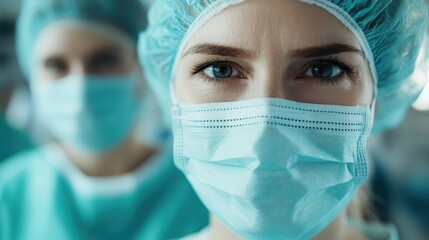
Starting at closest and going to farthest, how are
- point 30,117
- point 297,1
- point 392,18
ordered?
point 297,1, point 392,18, point 30,117

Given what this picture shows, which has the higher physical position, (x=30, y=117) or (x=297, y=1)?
(x=297, y=1)

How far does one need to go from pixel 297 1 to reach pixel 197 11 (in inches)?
9.9

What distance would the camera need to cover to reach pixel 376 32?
1239 mm

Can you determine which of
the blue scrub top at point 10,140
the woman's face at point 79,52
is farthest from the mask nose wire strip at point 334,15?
the blue scrub top at point 10,140

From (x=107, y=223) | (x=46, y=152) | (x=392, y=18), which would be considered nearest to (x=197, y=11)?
(x=392, y=18)

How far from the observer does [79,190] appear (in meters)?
2.31

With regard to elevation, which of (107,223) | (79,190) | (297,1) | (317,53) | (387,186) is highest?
(297,1)

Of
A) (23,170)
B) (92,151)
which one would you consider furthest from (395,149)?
(23,170)

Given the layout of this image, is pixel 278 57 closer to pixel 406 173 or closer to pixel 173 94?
pixel 173 94

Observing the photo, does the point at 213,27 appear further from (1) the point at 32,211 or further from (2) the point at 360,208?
(1) the point at 32,211

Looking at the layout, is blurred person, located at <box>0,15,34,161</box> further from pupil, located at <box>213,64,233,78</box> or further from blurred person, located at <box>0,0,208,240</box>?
pupil, located at <box>213,64,233,78</box>

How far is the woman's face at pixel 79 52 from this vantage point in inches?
84.7

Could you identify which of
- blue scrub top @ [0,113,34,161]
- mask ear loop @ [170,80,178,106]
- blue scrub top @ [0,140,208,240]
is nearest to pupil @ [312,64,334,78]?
mask ear loop @ [170,80,178,106]

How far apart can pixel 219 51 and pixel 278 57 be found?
0.49 feet
